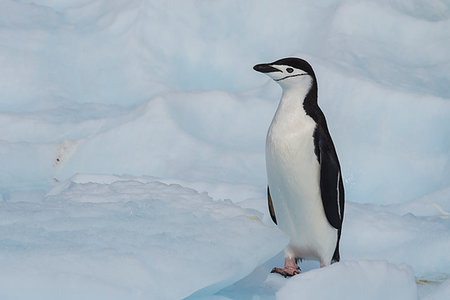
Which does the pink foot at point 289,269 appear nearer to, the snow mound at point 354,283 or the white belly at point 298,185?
the white belly at point 298,185

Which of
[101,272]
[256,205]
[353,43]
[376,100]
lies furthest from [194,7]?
[101,272]

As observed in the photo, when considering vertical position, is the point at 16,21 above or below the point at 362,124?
above

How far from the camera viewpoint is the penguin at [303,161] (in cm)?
211

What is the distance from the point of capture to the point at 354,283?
5.34ft

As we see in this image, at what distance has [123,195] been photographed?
205 cm

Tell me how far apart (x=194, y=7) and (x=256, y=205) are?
2.06 meters

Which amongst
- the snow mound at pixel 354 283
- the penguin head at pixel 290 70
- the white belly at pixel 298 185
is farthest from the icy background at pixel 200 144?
the penguin head at pixel 290 70

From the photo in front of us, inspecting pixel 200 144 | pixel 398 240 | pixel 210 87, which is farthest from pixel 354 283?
pixel 210 87

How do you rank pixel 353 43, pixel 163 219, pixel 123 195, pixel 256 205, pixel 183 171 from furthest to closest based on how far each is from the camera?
1. pixel 353 43
2. pixel 183 171
3. pixel 256 205
4. pixel 123 195
5. pixel 163 219

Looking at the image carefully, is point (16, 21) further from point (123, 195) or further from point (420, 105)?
point (123, 195)

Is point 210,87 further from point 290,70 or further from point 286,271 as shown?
point 286,271

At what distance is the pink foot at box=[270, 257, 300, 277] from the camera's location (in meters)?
2.08

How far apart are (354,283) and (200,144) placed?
182 centimetres

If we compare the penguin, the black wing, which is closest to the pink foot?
the penguin
